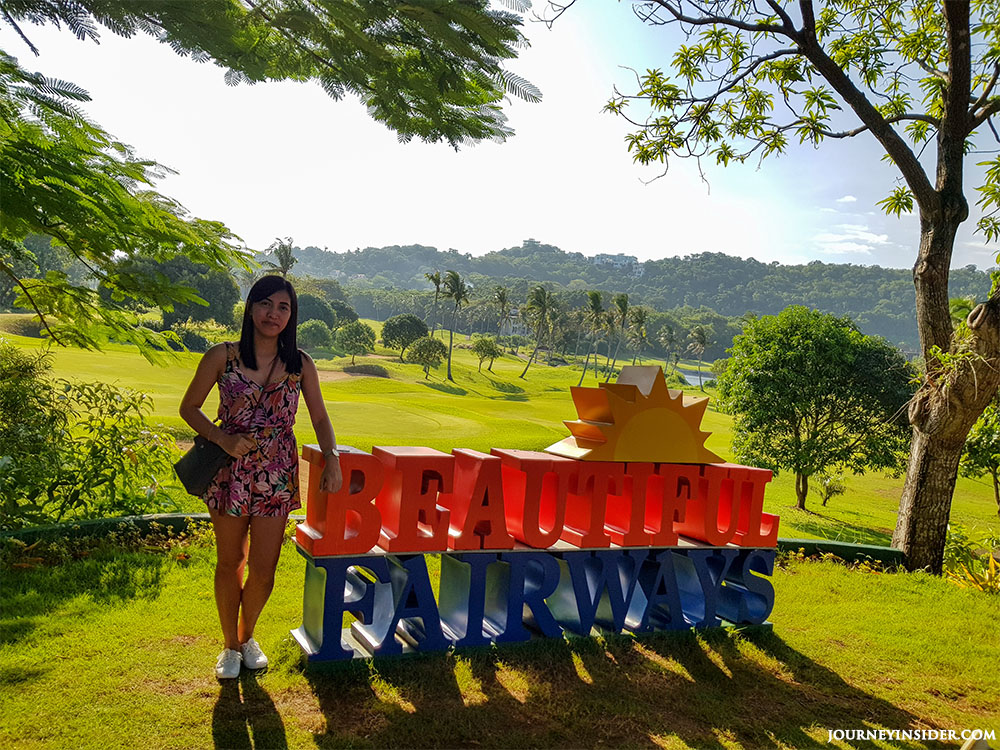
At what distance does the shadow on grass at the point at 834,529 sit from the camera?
12.0 meters

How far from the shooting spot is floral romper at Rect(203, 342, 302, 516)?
10.8 feet

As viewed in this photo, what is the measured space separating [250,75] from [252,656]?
2.73 m

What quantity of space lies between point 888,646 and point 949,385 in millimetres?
2935

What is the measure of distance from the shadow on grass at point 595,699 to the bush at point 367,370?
116ft

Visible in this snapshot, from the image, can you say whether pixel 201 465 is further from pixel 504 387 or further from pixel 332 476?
pixel 504 387

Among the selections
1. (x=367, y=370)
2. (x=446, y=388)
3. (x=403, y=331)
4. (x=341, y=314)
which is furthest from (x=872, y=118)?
(x=341, y=314)

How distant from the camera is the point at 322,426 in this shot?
356 cm

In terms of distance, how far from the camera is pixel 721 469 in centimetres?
486

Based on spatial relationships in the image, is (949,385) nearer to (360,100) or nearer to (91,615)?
(360,100)

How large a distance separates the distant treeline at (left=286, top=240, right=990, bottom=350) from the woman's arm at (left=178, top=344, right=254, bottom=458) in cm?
9792

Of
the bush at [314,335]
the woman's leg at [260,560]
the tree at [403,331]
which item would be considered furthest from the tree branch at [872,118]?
the bush at [314,335]

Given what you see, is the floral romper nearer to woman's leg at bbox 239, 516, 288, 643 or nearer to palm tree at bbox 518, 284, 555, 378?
woman's leg at bbox 239, 516, 288, 643

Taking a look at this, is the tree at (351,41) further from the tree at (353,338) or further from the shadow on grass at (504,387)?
the tree at (353,338)

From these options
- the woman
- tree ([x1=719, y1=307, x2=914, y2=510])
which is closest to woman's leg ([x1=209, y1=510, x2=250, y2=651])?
the woman
